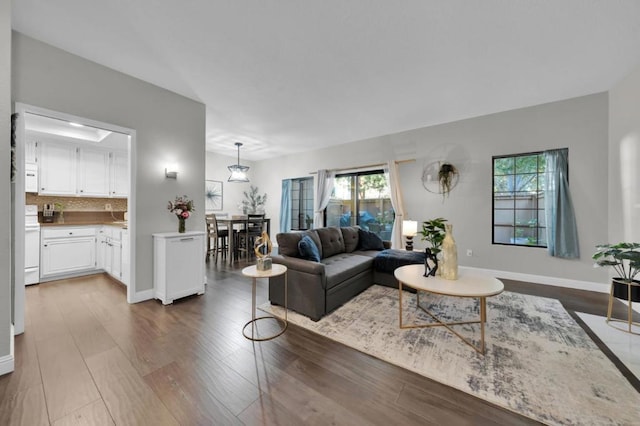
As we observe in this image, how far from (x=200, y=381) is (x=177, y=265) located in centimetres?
184

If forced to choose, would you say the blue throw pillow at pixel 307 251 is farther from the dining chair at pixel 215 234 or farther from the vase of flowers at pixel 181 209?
the dining chair at pixel 215 234

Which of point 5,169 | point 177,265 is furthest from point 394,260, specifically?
point 5,169

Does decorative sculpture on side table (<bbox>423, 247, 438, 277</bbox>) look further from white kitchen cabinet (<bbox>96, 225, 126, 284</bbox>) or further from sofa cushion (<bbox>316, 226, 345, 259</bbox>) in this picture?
white kitchen cabinet (<bbox>96, 225, 126, 284</bbox>)

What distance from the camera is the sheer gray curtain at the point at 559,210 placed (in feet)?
11.6

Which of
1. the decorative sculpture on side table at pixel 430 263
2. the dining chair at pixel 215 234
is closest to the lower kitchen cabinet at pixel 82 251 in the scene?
the dining chair at pixel 215 234

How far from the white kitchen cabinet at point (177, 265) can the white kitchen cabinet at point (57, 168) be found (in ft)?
8.63

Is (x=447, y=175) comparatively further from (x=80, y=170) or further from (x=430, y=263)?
(x=80, y=170)

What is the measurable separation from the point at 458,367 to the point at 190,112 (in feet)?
14.5

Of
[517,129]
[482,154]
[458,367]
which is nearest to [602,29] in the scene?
[517,129]

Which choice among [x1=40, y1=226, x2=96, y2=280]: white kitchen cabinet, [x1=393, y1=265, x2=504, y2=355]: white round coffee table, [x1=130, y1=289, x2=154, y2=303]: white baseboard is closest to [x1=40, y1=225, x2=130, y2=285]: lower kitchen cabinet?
[x1=40, y1=226, x2=96, y2=280]: white kitchen cabinet

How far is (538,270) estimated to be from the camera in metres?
3.79

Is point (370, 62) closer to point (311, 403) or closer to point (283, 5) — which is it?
point (283, 5)

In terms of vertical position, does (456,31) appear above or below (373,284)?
above

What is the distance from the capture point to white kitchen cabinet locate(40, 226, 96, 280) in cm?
371
